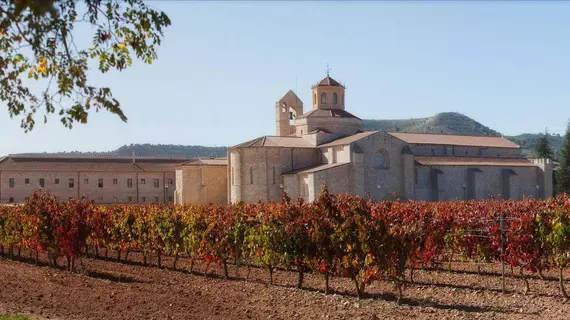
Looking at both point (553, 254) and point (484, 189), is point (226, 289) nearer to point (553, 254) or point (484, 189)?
point (553, 254)

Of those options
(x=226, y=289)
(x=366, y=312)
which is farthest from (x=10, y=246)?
(x=366, y=312)

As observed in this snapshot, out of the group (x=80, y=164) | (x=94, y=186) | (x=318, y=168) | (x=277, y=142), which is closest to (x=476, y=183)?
(x=318, y=168)

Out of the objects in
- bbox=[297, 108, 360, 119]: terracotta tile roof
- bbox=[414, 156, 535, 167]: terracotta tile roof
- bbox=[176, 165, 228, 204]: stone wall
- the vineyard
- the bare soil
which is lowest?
the bare soil

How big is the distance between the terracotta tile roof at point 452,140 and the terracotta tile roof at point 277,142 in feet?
31.7

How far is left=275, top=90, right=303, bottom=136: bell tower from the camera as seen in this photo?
5634 centimetres

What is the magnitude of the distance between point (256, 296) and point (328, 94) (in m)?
44.5

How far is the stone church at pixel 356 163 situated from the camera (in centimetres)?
4738

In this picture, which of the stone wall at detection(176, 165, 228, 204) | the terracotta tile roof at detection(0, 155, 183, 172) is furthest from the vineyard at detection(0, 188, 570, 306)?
the terracotta tile roof at detection(0, 155, 183, 172)

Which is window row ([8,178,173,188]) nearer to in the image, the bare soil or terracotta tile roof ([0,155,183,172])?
terracotta tile roof ([0,155,183,172])

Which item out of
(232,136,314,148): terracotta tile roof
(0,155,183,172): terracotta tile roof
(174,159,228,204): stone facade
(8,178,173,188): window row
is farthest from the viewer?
(0,155,183,172): terracotta tile roof

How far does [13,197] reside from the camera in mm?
61688

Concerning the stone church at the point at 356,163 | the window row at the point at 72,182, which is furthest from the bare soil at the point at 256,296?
the window row at the point at 72,182

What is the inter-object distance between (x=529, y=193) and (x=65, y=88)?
185 feet

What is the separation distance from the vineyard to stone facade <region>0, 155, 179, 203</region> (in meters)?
44.0
